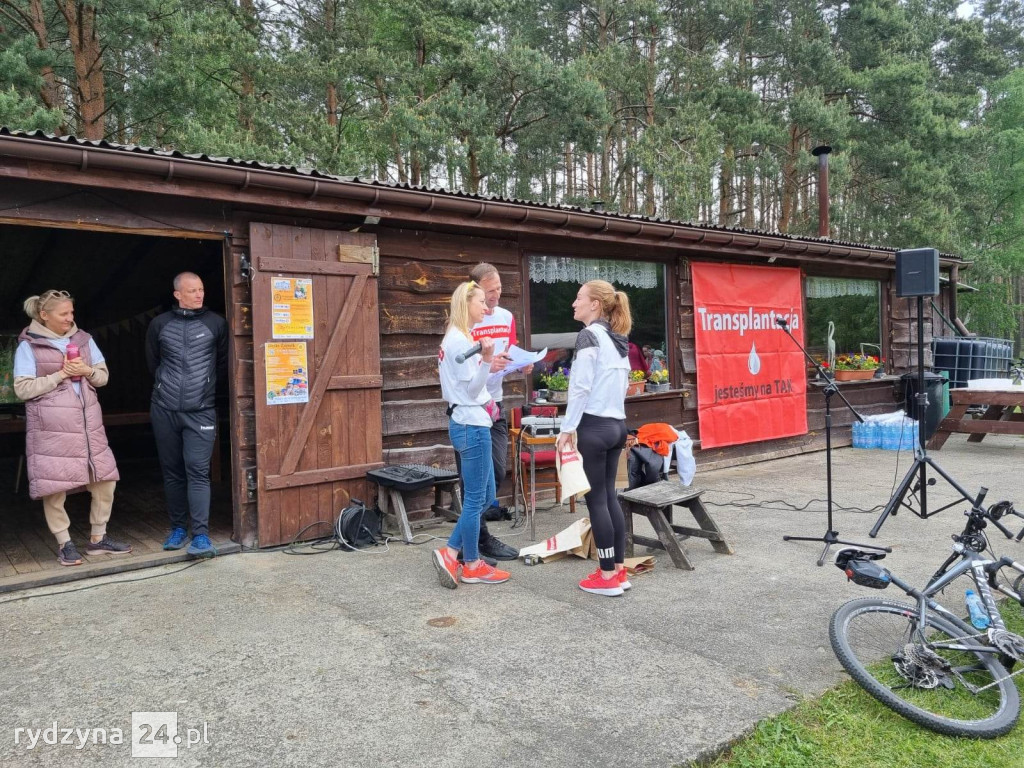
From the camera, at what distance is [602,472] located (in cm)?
404

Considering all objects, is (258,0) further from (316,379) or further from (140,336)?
(316,379)

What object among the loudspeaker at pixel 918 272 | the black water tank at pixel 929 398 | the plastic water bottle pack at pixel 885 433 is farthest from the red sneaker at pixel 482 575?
the black water tank at pixel 929 398

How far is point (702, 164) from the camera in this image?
17.5 m

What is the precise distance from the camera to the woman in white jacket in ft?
13.0

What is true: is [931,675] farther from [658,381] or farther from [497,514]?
[658,381]

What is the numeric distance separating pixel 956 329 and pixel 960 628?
455 inches

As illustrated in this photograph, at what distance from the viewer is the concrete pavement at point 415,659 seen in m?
2.60

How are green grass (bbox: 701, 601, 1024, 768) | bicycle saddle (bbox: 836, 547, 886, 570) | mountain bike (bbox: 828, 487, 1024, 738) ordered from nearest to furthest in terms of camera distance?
1. green grass (bbox: 701, 601, 1024, 768)
2. mountain bike (bbox: 828, 487, 1024, 738)
3. bicycle saddle (bbox: 836, 547, 886, 570)

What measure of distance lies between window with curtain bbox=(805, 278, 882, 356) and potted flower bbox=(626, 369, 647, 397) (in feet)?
10.4

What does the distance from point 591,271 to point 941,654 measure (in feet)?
16.8

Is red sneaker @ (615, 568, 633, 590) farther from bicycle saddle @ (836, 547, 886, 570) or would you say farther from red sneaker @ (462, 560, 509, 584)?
bicycle saddle @ (836, 547, 886, 570)

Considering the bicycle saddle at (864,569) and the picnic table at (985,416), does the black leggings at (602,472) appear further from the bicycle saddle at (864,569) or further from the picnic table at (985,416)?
the picnic table at (985,416)

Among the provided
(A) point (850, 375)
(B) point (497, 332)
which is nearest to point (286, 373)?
(B) point (497, 332)

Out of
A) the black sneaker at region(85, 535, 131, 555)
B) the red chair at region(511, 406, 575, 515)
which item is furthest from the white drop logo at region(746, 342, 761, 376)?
the black sneaker at region(85, 535, 131, 555)
